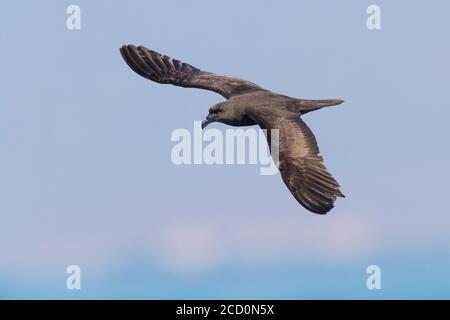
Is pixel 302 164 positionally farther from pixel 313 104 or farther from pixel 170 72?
pixel 170 72

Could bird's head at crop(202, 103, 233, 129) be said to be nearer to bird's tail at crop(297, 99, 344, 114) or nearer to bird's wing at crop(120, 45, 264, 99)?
bird's wing at crop(120, 45, 264, 99)

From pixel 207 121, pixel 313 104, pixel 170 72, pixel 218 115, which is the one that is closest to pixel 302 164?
pixel 313 104

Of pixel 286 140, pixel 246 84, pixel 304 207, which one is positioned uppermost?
pixel 246 84

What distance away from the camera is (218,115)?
24578 mm

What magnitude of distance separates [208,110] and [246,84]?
154 centimetres

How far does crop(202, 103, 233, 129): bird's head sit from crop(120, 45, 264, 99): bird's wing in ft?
4.57

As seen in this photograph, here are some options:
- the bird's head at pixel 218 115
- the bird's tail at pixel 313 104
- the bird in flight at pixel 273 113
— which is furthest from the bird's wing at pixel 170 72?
the bird's tail at pixel 313 104

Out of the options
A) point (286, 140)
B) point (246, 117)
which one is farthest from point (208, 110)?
point (286, 140)

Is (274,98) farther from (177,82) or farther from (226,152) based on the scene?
(177,82)

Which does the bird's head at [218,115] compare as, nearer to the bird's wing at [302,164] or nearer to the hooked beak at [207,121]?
the hooked beak at [207,121]

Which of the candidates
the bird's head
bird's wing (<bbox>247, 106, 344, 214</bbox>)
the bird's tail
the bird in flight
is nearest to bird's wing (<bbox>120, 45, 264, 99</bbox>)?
the bird in flight

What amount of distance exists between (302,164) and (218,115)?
2.89 meters

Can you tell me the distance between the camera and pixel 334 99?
78.3 ft

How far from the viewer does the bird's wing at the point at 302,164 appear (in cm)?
2192
